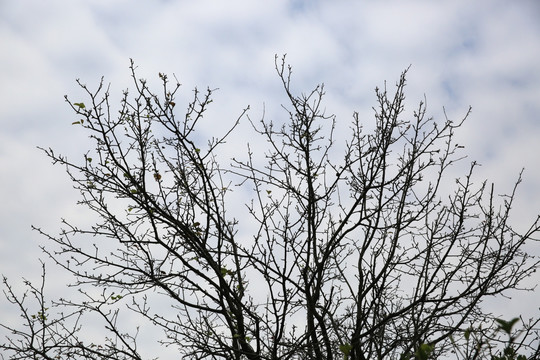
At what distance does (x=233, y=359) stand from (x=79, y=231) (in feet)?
6.42

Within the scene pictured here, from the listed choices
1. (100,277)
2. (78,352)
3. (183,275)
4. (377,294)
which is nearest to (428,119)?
(377,294)

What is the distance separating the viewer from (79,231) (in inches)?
197

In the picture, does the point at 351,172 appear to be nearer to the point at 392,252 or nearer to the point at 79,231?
the point at 392,252

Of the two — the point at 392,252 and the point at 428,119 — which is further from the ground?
the point at 428,119

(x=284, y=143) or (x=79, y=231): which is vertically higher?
(x=284, y=143)

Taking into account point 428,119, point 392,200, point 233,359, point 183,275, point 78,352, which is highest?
point 428,119

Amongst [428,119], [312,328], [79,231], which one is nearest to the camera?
[312,328]

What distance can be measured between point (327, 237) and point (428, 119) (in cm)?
169

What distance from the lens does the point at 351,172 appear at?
5223 mm

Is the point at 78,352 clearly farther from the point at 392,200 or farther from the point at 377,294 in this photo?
the point at 392,200

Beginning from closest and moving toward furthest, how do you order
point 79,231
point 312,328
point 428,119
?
point 312,328 < point 79,231 < point 428,119

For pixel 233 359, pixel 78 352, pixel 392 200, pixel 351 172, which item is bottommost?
pixel 233 359

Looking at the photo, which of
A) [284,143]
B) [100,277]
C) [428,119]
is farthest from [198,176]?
[428,119]

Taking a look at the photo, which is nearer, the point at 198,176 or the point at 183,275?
the point at 183,275
